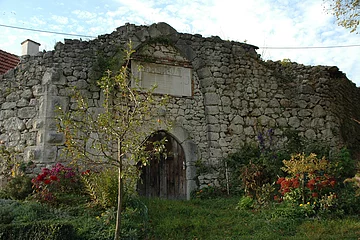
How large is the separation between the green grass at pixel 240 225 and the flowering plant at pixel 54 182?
1732 millimetres

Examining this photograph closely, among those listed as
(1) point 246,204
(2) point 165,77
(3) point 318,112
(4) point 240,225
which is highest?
(2) point 165,77

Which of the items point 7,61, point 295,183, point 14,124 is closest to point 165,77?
point 14,124

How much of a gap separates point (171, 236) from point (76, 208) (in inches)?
67.3

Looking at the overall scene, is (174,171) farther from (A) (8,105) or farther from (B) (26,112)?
(A) (8,105)

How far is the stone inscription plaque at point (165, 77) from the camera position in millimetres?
9164

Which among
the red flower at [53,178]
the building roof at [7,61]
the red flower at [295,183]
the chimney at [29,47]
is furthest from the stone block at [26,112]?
the red flower at [295,183]

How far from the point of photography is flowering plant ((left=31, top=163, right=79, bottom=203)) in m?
6.69

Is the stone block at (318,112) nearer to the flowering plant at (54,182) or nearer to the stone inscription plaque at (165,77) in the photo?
the stone inscription plaque at (165,77)

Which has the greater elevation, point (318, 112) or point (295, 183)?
point (318, 112)

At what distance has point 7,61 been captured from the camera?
1145cm

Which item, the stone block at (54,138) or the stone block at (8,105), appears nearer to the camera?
the stone block at (54,138)

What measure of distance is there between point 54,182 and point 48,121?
1613 mm

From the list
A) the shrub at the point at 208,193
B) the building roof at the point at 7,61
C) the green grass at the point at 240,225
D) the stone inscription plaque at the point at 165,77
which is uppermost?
the building roof at the point at 7,61

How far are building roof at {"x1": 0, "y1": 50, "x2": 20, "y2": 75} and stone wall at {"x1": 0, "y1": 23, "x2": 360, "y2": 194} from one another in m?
2.46
